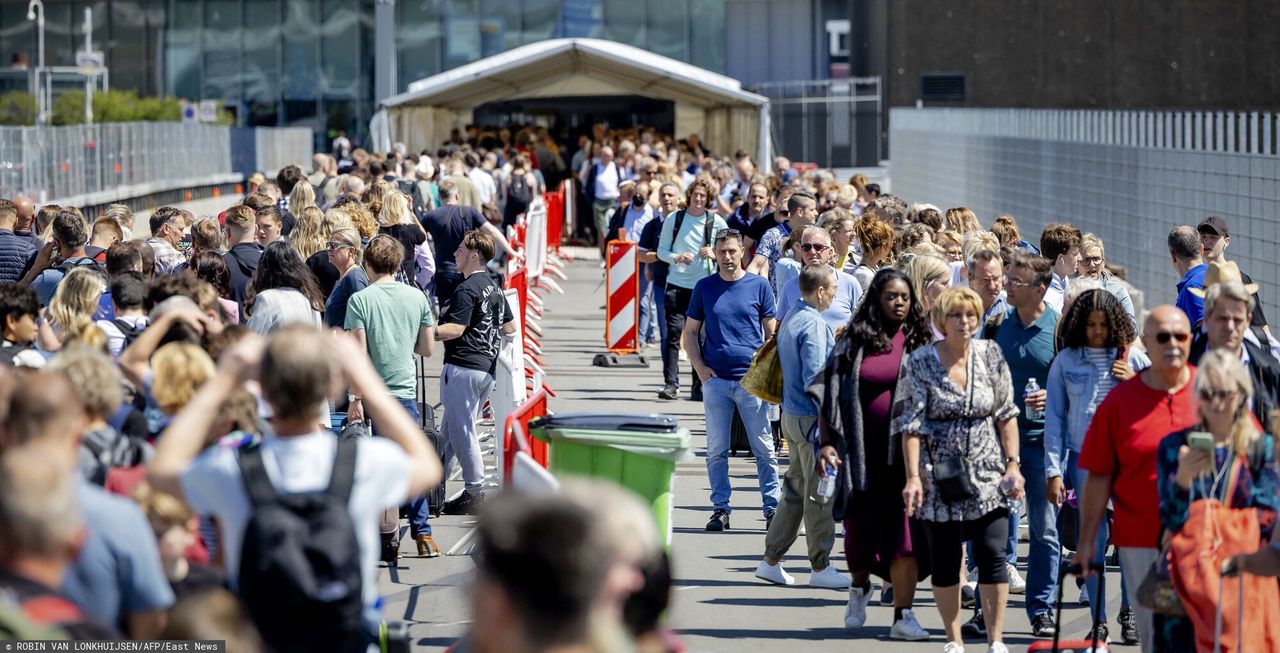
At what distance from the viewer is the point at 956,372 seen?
7.17m

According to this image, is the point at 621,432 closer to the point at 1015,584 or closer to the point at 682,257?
the point at 1015,584

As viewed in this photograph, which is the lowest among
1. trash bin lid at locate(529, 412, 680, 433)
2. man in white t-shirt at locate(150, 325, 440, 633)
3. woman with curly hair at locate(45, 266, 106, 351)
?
trash bin lid at locate(529, 412, 680, 433)

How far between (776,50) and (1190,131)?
1390 inches

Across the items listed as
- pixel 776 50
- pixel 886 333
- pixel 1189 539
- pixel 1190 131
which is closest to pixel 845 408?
pixel 886 333

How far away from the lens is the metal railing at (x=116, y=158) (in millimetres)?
26609

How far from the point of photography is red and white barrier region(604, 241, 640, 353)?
59.1 feet

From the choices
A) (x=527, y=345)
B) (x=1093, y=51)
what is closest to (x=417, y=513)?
(x=527, y=345)

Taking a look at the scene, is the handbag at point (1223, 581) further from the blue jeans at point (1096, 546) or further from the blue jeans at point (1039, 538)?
the blue jeans at point (1039, 538)

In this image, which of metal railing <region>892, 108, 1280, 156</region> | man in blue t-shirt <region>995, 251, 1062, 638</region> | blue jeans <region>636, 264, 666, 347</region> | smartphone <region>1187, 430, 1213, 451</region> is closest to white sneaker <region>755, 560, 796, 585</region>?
man in blue t-shirt <region>995, 251, 1062, 638</region>

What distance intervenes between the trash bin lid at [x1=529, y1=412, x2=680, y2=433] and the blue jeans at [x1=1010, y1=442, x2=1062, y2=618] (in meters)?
1.85

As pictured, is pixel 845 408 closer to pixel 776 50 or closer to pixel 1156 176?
pixel 1156 176

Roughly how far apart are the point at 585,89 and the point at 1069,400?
1233 inches

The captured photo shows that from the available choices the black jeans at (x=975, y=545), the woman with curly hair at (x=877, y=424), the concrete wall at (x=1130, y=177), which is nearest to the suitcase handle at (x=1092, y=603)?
the black jeans at (x=975, y=545)

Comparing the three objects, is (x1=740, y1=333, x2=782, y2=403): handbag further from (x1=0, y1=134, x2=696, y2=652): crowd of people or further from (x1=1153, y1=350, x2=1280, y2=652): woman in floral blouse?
(x1=1153, y1=350, x2=1280, y2=652): woman in floral blouse
